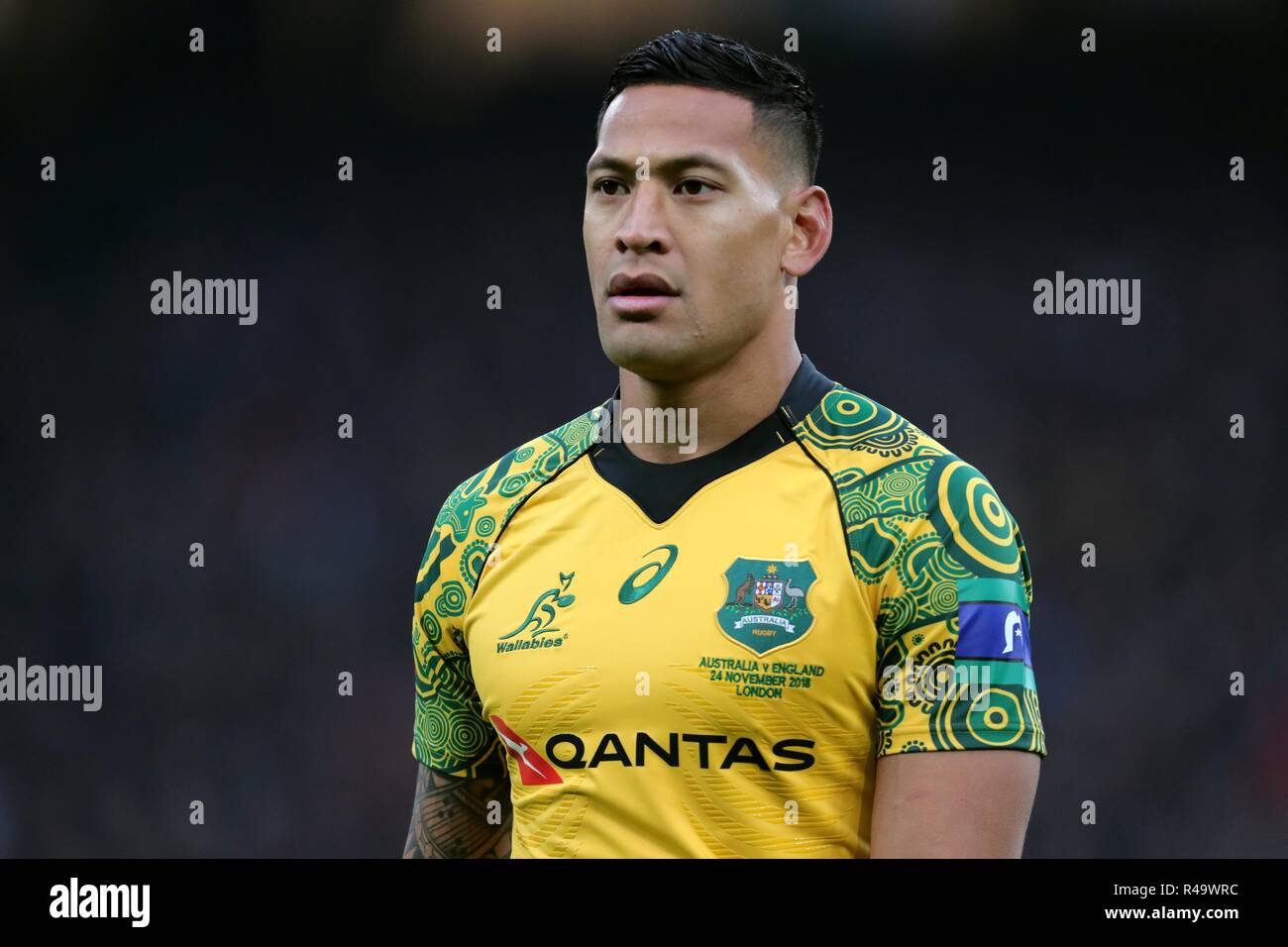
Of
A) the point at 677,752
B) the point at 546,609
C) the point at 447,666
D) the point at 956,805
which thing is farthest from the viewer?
the point at 447,666

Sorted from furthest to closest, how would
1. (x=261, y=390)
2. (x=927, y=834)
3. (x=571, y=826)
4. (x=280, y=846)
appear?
1. (x=261, y=390)
2. (x=280, y=846)
3. (x=571, y=826)
4. (x=927, y=834)

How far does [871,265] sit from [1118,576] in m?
2.23

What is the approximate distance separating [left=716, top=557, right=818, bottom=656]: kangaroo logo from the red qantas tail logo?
0.47 m

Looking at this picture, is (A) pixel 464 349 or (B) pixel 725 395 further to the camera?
(A) pixel 464 349

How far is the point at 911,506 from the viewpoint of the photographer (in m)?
3.11

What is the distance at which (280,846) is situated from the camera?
27.8ft

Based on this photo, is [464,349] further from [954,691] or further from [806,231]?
[954,691]

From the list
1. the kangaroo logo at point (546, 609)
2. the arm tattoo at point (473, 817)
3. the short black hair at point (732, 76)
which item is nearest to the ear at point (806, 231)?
the short black hair at point (732, 76)

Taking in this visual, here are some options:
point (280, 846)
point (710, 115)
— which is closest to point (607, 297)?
point (710, 115)

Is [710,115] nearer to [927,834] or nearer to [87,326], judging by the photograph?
[927,834]

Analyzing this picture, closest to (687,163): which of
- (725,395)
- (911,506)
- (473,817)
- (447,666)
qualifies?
(725,395)

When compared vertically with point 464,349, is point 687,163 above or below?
below

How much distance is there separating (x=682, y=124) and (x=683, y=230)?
0.77 ft

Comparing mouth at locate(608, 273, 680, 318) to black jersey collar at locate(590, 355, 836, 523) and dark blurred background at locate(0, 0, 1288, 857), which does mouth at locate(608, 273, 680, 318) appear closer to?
black jersey collar at locate(590, 355, 836, 523)
